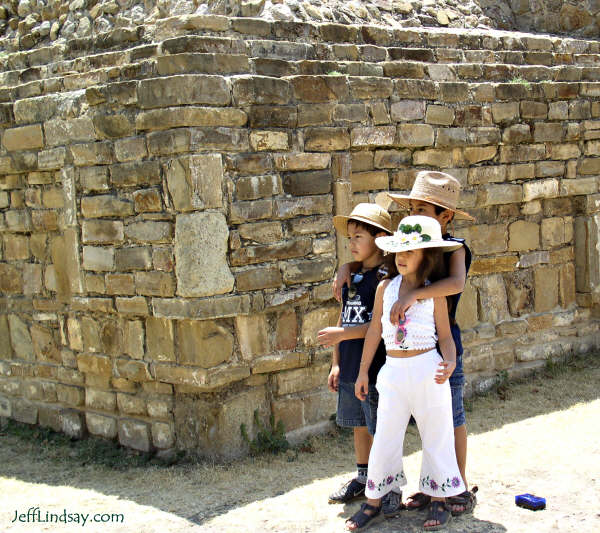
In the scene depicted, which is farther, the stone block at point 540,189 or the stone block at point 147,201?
the stone block at point 540,189

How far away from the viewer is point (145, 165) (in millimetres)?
5035

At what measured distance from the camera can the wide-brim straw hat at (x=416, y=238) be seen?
12.6 ft

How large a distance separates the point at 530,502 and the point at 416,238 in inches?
62.4

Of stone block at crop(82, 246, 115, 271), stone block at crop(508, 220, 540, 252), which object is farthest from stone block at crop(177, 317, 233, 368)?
stone block at crop(508, 220, 540, 252)

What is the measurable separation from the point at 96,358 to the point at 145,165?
1545 millimetres

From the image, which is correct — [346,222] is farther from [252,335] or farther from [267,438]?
[267,438]

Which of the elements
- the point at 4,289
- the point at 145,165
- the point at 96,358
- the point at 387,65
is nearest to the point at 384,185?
the point at 387,65

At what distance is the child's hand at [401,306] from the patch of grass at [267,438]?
69.8 inches

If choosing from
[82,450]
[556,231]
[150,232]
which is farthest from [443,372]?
[556,231]

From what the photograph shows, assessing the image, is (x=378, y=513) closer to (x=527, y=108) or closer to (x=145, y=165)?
(x=145, y=165)

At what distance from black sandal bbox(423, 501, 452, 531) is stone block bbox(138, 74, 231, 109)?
2745mm

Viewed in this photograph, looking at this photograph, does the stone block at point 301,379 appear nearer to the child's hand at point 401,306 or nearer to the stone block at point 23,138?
the child's hand at point 401,306

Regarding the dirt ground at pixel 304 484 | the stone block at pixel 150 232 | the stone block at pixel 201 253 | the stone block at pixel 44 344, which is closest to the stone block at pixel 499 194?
the dirt ground at pixel 304 484

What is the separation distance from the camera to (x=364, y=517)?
3992mm
